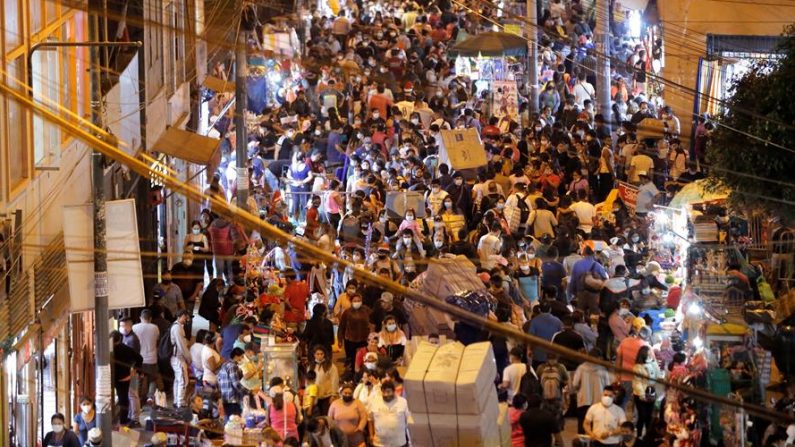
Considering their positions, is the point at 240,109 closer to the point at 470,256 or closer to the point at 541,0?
the point at 470,256

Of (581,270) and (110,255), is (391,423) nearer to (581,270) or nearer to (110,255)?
(110,255)

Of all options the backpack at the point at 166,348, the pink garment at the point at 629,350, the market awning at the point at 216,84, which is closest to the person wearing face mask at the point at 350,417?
the pink garment at the point at 629,350

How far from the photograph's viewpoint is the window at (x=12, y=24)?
52.8 ft

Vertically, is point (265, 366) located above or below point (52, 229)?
below

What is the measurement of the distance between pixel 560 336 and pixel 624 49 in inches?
812

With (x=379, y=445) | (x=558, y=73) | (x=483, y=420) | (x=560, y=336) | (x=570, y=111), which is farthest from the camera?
(x=558, y=73)

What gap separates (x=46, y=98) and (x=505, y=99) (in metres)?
14.5

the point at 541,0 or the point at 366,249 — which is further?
the point at 541,0

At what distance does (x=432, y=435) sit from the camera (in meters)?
13.1

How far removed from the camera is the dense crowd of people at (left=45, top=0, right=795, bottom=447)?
15.9m

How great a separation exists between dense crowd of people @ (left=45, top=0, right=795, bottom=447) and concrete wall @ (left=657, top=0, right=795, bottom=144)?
2.08ft

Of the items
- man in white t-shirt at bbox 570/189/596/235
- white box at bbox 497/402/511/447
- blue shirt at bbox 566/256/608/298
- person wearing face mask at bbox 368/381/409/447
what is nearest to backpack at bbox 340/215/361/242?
man in white t-shirt at bbox 570/189/596/235

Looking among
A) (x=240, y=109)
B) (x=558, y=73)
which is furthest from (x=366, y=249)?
(x=558, y=73)

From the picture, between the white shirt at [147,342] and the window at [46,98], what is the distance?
2067 millimetres
